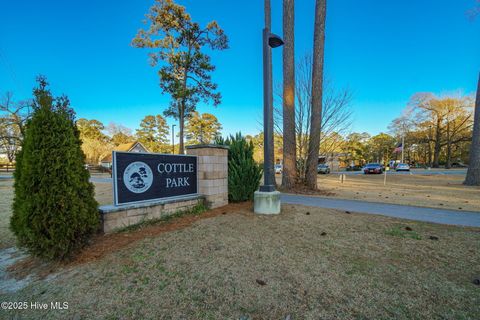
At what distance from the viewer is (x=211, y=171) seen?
202 inches

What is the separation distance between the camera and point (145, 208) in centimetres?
399

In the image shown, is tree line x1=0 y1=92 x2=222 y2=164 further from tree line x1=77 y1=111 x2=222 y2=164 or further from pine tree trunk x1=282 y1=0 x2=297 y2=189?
pine tree trunk x1=282 y1=0 x2=297 y2=189

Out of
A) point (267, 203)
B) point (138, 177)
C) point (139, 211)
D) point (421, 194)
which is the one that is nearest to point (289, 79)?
point (267, 203)

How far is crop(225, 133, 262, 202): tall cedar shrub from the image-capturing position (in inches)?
229

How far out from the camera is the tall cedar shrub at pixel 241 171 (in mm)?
5812

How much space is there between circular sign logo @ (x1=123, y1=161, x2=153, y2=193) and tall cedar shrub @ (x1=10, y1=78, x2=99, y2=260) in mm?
941

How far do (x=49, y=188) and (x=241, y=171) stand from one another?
403 cm

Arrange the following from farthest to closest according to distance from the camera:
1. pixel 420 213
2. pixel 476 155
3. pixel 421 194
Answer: pixel 476 155
pixel 421 194
pixel 420 213

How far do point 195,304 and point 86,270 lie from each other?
1551 millimetres

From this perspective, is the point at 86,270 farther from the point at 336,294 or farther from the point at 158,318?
the point at 336,294

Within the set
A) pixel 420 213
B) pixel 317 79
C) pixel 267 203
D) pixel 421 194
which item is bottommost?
pixel 421 194

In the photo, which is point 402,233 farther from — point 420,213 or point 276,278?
point 276,278

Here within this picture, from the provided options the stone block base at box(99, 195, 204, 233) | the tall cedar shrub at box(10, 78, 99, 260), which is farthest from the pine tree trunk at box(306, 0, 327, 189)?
the tall cedar shrub at box(10, 78, 99, 260)

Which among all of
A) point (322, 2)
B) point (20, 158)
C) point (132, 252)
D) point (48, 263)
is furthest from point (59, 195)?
point (322, 2)
